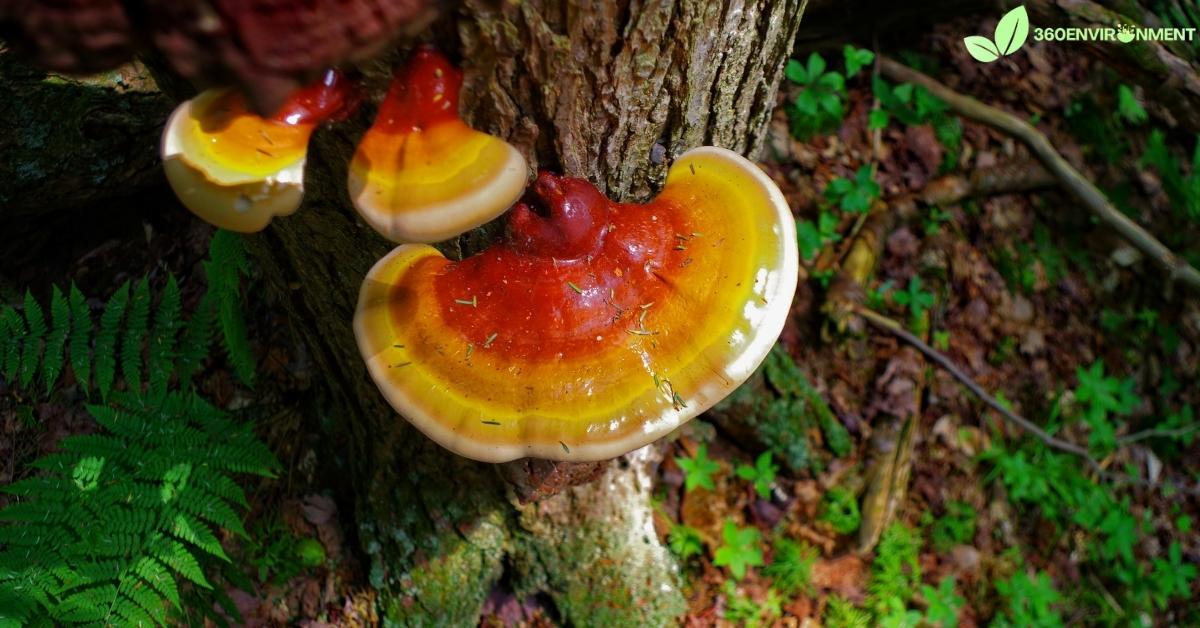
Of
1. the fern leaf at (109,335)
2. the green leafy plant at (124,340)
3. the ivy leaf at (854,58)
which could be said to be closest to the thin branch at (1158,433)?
the ivy leaf at (854,58)

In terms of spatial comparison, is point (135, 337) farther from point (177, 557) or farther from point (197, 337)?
point (177, 557)

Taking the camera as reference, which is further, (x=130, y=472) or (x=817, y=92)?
(x=817, y=92)

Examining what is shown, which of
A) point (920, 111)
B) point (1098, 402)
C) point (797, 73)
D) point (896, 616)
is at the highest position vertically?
point (797, 73)

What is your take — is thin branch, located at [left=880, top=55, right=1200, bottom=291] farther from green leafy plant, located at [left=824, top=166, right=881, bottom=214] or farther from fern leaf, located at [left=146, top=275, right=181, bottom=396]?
fern leaf, located at [left=146, top=275, right=181, bottom=396]

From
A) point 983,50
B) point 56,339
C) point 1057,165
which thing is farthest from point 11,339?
point 1057,165

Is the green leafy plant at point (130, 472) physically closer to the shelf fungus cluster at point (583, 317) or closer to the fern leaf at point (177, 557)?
the fern leaf at point (177, 557)

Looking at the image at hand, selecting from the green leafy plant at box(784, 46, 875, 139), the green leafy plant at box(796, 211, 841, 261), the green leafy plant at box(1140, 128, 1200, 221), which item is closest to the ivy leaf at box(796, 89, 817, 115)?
the green leafy plant at box(784, 46, 875, 139)
